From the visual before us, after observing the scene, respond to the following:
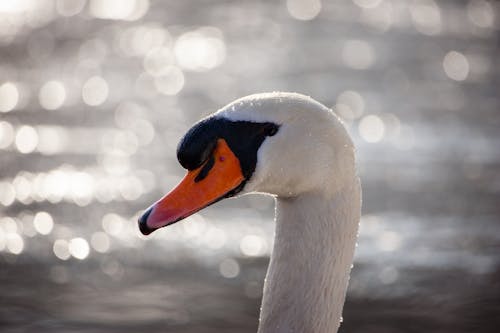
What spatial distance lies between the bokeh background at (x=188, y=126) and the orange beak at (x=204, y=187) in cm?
295

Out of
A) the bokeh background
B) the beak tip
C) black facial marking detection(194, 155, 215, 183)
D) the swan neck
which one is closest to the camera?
the beak tip

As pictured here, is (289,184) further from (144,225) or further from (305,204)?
(144,225)

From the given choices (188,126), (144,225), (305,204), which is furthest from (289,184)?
(188,126)

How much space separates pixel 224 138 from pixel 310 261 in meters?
0.59

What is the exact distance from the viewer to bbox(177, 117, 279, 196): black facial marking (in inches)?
175

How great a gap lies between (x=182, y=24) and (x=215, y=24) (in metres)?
0.35

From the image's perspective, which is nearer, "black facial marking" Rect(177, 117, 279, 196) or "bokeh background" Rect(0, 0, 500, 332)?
"black facial marking" Rect(177, 117, 279, 196)

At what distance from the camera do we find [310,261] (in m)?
4.75

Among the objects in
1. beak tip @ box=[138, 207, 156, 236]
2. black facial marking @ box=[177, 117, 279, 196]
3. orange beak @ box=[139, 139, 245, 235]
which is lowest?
beak tip @ box=[138, 207, 156, 236]

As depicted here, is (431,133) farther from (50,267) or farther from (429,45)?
(50,267)

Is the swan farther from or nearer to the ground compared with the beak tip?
farther from the ground

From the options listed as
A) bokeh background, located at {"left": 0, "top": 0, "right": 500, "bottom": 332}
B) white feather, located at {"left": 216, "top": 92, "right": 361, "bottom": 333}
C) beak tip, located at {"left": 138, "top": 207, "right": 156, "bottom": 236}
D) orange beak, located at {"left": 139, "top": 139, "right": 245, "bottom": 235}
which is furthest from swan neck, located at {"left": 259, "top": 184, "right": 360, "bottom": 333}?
bokeh background, located at {"left": 0, "top": 0, "right": 500, "bottom": 332}

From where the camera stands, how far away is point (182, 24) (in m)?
14.0

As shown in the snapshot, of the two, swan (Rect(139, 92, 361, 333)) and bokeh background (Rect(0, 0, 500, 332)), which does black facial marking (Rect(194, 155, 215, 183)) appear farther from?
bokeh background (Rect(0, 0, 500, 332))
